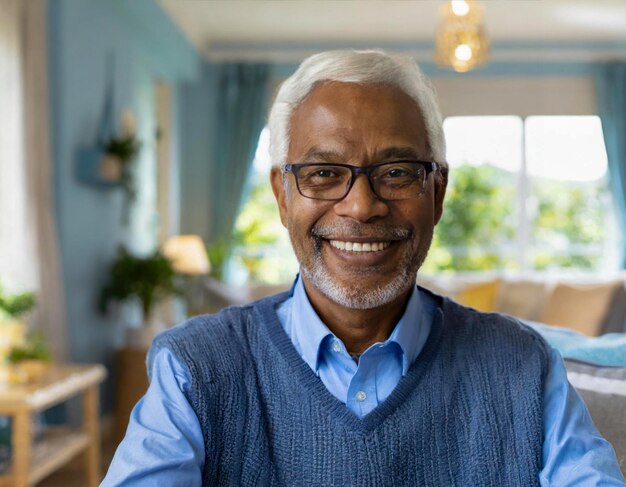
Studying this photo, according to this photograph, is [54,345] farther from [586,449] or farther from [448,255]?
[448,255]

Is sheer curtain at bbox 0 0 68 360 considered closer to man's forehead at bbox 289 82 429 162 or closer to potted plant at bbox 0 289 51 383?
potted plant at bbox 0 289 51 383

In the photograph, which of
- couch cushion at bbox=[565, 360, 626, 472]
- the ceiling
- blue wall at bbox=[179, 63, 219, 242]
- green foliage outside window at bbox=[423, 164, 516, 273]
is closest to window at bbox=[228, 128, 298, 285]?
blue wall at bbox=[179, 63, 219, 242]

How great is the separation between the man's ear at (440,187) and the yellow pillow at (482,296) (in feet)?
12.8

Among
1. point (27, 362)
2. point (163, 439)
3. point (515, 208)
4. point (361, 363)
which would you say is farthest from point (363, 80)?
point (515, 208)

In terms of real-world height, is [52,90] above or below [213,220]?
above

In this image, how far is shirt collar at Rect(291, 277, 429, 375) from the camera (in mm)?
1321

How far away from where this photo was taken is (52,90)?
Answer: 449cm

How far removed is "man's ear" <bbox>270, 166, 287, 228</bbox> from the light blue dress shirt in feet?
0.41

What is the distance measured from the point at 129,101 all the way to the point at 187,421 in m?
4.90

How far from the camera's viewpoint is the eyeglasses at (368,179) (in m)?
1.28

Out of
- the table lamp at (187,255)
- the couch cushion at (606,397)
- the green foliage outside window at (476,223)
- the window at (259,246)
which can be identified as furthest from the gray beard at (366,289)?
the green foliage outside window at (476,223)

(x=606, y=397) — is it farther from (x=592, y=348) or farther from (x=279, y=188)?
(x=279, y=188)

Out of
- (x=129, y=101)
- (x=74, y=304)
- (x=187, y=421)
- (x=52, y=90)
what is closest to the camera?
(x=187, y=421)

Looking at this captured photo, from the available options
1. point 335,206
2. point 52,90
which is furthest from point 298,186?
point 52,90
